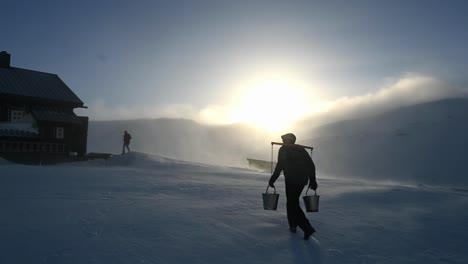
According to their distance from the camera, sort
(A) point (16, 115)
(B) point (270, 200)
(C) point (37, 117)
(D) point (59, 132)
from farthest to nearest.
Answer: (D) point (59, 132) → (A) point (16, 115) → (C) point (37, 117) → (B) point (270, 200)

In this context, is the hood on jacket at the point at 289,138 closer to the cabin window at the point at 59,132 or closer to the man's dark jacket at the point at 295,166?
the man's dark jacket at the point at 295,166

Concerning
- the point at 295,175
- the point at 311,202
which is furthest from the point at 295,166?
the point at 311,202

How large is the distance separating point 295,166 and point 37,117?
80.1 feet

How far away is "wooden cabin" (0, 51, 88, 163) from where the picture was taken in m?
23.3

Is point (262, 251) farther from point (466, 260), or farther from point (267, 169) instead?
point (267, 169)

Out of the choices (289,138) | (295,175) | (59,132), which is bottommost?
(295,175)

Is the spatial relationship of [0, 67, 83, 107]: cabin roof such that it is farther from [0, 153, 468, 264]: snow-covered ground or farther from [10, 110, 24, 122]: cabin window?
[0, 153, 468, 264]: snow-covered ground

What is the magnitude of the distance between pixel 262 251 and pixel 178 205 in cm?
350

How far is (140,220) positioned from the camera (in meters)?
6.17

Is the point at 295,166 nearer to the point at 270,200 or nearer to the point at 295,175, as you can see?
the point at 295,175

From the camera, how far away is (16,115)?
2523 cm

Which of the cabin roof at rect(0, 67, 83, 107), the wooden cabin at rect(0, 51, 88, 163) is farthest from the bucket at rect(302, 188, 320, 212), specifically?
the cabin roof at rect(0, 67, 83, 107)

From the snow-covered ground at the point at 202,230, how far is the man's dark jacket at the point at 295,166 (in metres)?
1.03

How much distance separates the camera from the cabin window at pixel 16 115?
25030mm
